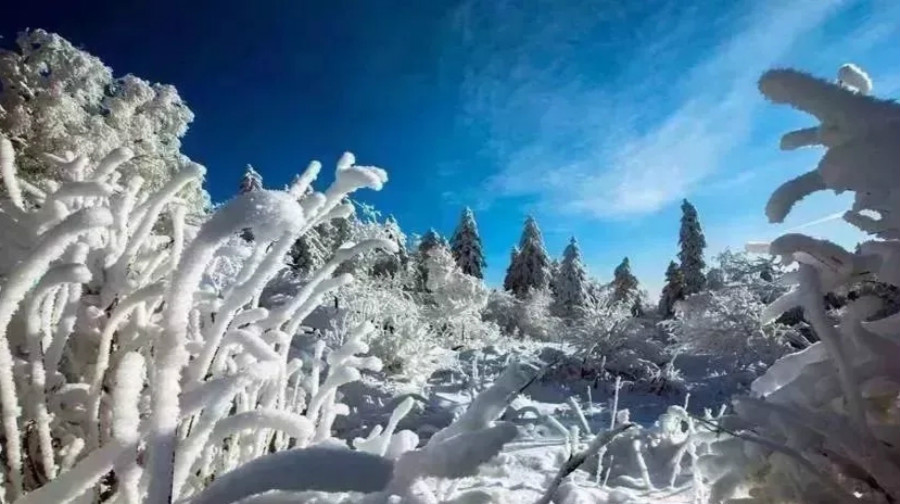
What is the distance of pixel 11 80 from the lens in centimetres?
1091

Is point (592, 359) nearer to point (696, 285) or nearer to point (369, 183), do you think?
point (369, 183)

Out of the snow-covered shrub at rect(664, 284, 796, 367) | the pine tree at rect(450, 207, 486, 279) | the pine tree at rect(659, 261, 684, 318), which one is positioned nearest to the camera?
the snow-covered shrub at rect(664, 284, 796, 367)

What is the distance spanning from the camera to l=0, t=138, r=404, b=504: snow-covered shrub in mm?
445

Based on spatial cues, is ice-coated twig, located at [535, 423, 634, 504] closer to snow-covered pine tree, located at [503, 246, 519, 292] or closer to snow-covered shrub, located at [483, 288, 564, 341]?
snow-covered shrub, located at [483, 288, 564, 341]

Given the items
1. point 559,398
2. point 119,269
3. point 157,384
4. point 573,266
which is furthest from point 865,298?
point 573,266

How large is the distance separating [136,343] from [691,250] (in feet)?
110

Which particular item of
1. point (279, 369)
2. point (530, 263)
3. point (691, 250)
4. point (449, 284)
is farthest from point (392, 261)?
point (279, 369)

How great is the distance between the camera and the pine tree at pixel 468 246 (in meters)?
34.1

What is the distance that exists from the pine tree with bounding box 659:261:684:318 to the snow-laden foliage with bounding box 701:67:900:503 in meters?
30.9

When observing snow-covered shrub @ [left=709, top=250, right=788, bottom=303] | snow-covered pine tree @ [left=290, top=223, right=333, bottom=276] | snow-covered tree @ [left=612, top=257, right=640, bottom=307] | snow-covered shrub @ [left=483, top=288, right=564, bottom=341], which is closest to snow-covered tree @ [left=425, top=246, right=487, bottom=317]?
snow-covered shrub @ [left=483, top=288, right=564, bottom=341]

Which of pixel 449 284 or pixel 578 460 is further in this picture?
pixel 449 284

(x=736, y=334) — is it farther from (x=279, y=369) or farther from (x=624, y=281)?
(x=624, y=281)

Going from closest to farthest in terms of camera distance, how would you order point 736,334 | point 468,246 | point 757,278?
point 736,334 < point 757,278 < point 468,246

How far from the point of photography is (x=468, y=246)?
114 feet
